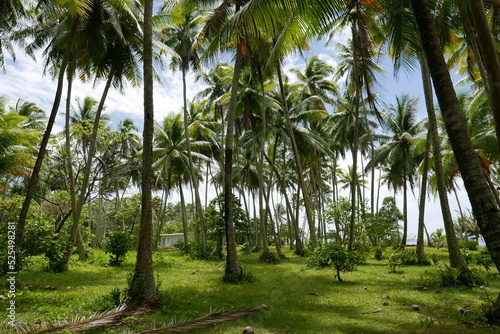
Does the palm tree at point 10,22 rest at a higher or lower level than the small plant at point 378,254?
higher

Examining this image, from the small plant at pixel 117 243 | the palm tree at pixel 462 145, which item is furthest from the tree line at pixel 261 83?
the small plant at pixel 117 243

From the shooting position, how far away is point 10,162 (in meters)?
12.3

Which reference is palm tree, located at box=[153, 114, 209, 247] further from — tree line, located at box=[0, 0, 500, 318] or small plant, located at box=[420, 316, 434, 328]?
small plant, located at box=[420, 316, 434, 328]

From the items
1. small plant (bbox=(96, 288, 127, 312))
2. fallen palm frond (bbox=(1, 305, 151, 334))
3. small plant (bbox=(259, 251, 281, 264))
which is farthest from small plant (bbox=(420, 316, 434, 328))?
small plant (bbox=(259, 251, 281, 264))

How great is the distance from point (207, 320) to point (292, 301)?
10.4 ft

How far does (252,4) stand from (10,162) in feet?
37.3

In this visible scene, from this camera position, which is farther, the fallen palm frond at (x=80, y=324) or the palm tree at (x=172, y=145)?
the palm tree at (x=172, y=145)

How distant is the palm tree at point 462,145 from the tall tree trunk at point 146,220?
214 inches

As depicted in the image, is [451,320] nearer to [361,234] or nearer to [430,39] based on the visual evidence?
[430,39]

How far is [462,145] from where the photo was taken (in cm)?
456

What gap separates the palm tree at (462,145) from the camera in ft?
13.9

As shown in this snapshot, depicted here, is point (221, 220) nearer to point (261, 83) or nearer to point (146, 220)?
point (261, 83)

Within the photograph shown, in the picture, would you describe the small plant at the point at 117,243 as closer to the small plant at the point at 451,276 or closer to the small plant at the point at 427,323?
the small plant at the point at 451,276

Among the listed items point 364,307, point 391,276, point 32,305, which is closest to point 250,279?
point 364,307
